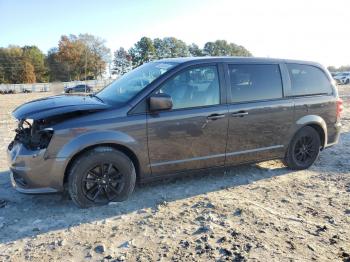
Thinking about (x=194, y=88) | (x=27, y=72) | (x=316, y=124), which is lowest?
(x=316, y=124)

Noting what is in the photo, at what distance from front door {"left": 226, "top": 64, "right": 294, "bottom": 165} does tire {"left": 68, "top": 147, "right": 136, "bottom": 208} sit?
5.33 ft

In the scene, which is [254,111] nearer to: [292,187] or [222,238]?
[292,187]

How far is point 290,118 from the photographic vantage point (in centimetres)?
614

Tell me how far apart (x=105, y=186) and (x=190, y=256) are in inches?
63.1

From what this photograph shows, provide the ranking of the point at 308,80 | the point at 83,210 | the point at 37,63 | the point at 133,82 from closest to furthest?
the point at 83,210 < the point at 133,82 < the point at 308,80 < the point at 37,63

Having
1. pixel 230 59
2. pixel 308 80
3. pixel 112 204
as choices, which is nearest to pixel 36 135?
pixel 112 204

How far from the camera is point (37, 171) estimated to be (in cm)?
446

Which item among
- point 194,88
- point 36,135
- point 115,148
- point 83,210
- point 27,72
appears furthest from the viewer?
point 27,72

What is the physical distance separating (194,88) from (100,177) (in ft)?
5.70

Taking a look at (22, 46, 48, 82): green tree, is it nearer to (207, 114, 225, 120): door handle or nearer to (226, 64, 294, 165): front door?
(226, 64, 294, 165): front door

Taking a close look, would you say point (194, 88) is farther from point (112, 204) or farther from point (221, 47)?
point (221, 47)

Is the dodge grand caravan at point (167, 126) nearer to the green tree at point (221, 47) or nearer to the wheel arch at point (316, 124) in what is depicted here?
the wheel arch at point (316, 124)

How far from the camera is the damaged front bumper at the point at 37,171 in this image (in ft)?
14.6

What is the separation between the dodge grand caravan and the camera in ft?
14.9
